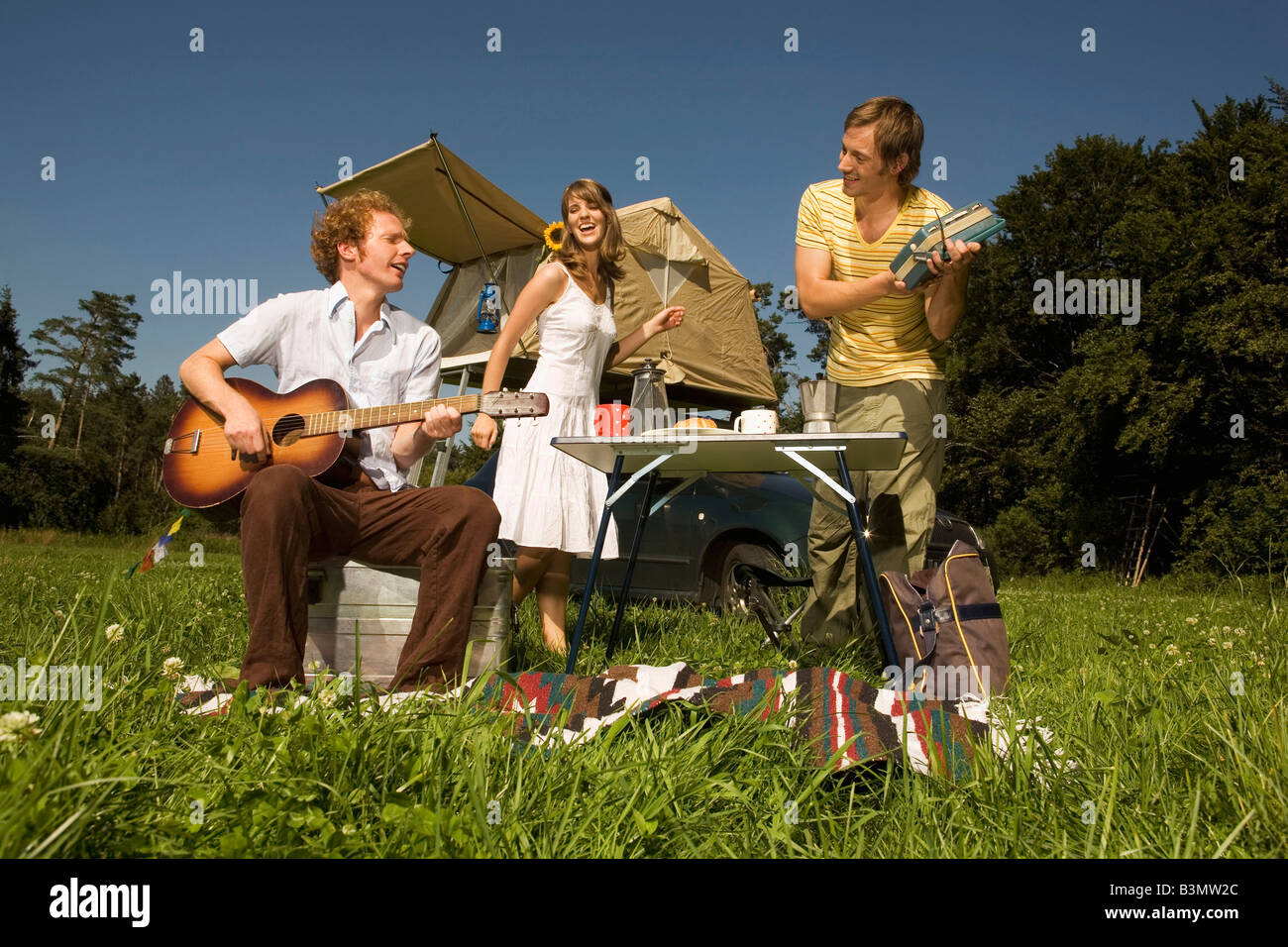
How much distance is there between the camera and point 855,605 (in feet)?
11.8

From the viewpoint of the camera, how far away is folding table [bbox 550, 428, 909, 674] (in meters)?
2.75

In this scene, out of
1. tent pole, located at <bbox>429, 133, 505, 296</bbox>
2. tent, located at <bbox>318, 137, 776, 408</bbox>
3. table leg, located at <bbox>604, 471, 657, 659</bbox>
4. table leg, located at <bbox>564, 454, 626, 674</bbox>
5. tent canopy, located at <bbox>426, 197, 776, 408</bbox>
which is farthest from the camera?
tent canopy, located at <bbox>426, 197, 776, 408</bbox>

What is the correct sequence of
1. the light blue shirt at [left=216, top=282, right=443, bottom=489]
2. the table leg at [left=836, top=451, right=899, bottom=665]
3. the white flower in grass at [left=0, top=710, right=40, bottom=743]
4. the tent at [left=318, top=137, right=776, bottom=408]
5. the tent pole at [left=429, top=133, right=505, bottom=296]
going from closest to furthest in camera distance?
the white flower in grass at [left=0, top=710, right=40, bottom=743] → the table leg at [left=836, top=451, right=899, bottom=665] → the light blue shirt at [left=216, top=282, right=443, bottom=489] → the tent pole at [left=429, top=133, right=505, bottom=296] → the tent at [left=318, top=137, right=776, bottom=408]

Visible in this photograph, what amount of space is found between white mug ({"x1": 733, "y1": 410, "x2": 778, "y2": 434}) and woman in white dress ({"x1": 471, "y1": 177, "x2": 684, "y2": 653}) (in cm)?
89

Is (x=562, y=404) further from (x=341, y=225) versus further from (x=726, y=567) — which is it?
(x=726, y=567)

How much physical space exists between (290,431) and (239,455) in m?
0.19

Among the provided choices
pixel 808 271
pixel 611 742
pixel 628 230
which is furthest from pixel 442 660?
pixel 628 230

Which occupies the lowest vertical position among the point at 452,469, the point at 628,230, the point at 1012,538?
the point at 1012,538

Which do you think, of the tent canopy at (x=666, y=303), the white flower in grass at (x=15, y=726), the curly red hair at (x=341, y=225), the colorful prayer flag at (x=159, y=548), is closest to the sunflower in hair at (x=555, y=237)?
the curly red hair at (x=341, y=225)

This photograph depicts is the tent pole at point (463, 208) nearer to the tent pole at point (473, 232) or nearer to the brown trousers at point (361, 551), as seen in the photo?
the tent pole at point (473, 232)

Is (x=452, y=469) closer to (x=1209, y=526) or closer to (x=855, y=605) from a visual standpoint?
(x=1209, y=526)

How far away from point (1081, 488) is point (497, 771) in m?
17.8

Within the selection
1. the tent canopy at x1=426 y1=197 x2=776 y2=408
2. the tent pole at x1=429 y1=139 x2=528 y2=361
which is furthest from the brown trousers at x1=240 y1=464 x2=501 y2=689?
the tent canopy at x1=426 y1=197 x2=776 y2=408

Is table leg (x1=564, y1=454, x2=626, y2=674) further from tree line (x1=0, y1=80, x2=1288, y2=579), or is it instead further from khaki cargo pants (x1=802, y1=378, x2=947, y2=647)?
tree line (x1=0, y1=80, x2=1288, y2=579)
